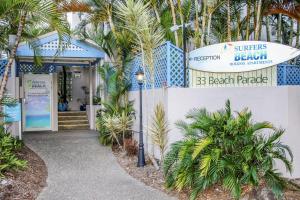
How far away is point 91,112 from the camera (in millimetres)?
15531

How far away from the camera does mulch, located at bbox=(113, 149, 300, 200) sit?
667cm

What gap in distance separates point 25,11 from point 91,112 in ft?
27.5

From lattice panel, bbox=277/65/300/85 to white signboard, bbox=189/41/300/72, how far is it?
53.1 inches

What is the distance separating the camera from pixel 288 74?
9875 mm

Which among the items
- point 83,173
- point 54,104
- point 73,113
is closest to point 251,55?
point 83,173

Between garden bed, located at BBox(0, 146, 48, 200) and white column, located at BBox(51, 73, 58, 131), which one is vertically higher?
white column, located at BBox(51, 73, 58, 131)

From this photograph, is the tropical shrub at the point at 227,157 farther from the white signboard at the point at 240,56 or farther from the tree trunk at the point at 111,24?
the tree trunk at the point at 111,24

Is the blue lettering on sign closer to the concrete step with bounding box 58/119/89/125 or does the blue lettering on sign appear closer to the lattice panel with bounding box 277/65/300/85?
the lattice panel with bounding box 277/65/300/85

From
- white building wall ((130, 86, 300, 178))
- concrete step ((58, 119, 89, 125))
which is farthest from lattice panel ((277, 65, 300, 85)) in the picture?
concrete step ((58, 119, 89, 125))

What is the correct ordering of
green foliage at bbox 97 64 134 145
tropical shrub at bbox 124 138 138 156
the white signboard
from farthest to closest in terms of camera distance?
green foliage at bbox 97 64 134 145
tropical shrub at bbox 124 138 138 156
the white signboard

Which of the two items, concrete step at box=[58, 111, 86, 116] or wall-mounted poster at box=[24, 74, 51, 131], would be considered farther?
concrete step at box=[58, 111, 86, 116]

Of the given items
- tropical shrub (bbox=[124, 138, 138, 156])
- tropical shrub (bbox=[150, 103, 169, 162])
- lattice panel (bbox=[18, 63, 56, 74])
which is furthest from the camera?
lattice panel (bbox=[18, 63, 56, 74])

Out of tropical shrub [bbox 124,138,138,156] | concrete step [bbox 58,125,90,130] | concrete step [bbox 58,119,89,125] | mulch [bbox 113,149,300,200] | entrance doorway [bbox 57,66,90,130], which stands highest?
entrance doorway [bbox 57,66,90,130]

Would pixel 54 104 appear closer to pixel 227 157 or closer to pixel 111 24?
pixel 111 24
